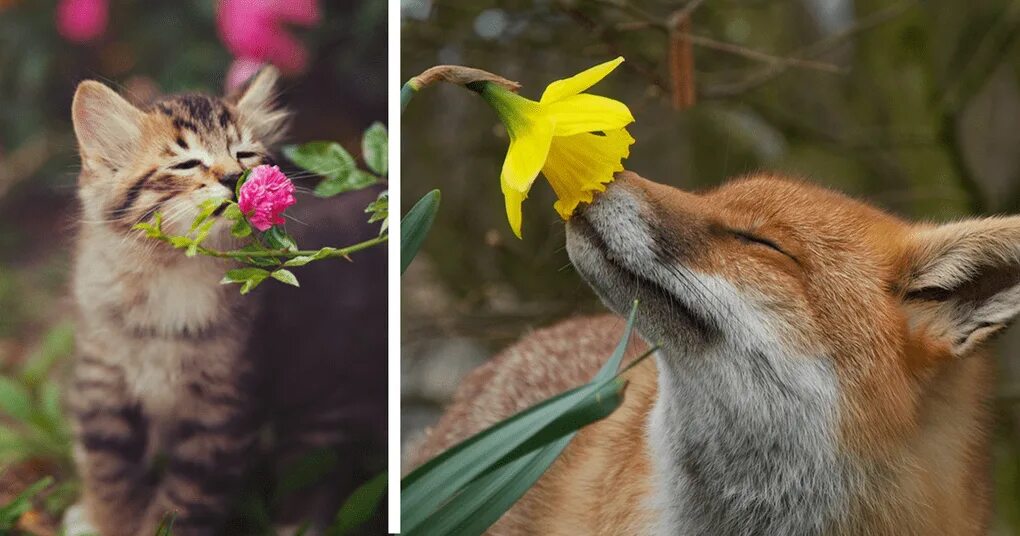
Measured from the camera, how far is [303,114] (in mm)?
1781

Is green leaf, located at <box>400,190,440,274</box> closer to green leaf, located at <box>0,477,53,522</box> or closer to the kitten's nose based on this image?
the kitten's nose

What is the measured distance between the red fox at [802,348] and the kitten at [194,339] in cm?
51

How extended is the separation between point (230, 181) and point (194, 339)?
0.27 m

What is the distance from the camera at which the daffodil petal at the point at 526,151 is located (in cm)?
130

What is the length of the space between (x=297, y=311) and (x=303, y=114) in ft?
1.08

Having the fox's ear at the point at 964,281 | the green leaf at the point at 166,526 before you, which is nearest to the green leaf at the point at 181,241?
the green leaf at the point at 166,526

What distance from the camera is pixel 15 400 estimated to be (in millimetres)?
1618

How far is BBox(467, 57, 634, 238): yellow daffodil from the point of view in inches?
51.9

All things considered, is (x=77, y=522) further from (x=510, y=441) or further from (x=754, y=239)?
(x=754, y=239)

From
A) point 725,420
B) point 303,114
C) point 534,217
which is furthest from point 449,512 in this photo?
point 534,217

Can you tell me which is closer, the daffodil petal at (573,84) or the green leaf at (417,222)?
the daffodil petal at (573,84)

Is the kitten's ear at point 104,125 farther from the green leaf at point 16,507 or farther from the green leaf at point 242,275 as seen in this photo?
the green leaf at point 16,507

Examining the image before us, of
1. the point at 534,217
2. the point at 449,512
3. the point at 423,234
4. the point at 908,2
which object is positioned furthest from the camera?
the point at 534,217

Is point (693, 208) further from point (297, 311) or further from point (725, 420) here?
point (297, 311)
